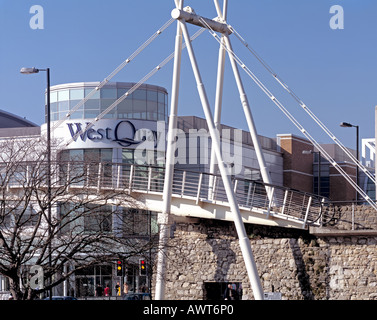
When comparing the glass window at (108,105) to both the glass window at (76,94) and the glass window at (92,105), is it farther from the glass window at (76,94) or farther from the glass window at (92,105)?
the glass window at (76,94)

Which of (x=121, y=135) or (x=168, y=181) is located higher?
(x=121, y=135)

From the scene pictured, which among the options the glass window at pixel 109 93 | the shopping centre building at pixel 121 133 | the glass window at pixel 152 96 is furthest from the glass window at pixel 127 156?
the glass window at pixel 152 96

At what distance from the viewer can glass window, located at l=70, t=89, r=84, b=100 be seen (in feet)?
197

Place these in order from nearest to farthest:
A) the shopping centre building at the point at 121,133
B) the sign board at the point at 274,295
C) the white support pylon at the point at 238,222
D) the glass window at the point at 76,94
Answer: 1. the sign board at the point at 274,295
2. the white support pylon at the point at 238,222
3. the shopping centre building at the point at 121,133
4. the glass window at the point at 76,94

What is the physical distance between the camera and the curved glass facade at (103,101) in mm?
60031

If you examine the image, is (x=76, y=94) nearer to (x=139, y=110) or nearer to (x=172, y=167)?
(x=139, y=110)

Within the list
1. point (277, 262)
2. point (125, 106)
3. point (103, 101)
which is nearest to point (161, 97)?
point (125, 106)

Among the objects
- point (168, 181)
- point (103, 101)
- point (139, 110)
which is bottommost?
point (168, 181)

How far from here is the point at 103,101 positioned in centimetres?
6019

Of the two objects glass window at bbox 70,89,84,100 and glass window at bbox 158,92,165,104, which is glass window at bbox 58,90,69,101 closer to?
glass window at bbox 70,89,84,100

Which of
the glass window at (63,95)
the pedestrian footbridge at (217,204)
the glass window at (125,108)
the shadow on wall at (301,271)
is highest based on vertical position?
the glass window at (63,95)

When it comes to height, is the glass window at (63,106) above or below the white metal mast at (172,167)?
above

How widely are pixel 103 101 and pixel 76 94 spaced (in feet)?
6.00

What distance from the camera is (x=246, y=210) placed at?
3581 cm
